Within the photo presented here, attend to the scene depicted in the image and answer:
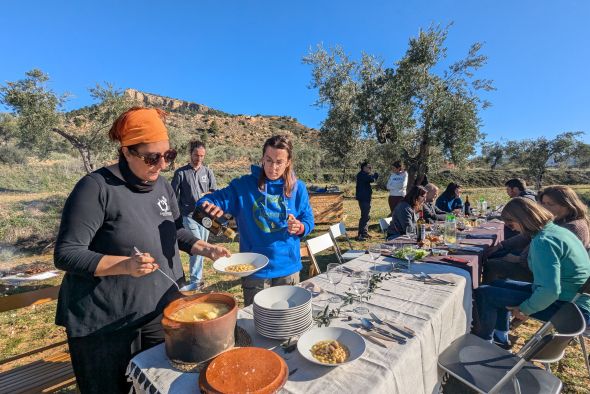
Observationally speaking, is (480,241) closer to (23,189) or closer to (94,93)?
(94,93)

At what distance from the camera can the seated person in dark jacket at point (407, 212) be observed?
15.3 ft

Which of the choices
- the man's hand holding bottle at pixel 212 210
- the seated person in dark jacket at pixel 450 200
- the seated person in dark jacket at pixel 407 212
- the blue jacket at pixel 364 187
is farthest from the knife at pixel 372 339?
the blue jacket at pixel 364 187

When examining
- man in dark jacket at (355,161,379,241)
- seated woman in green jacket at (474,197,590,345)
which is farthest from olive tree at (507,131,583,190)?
seated woman in green jacket at (474,197,590,345)

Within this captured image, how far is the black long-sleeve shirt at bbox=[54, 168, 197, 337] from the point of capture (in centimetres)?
132

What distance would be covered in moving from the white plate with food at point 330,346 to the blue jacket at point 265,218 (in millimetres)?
878

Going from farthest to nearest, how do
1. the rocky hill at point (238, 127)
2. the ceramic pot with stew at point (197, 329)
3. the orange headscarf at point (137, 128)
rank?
the rocky hill at point (238, 127) → the orange headscarf at point (137, 128) → the ceramic pot with stew at point (197, 329)

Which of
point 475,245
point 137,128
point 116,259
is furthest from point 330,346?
point 475,245

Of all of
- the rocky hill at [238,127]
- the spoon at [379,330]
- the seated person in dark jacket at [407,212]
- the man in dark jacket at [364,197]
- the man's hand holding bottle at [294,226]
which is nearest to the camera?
the spoon at [379,330]

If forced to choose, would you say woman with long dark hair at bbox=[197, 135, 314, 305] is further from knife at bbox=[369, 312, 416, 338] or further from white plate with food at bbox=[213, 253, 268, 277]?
knife at bbox=[369, 312, 416, 338]

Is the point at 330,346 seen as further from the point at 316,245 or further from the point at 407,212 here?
the point at 407,212

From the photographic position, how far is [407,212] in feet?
15.3

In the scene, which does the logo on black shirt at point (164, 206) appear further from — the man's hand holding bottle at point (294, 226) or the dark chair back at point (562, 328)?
the dark chair back at point (562, 328)

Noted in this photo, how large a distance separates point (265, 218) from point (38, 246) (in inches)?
363

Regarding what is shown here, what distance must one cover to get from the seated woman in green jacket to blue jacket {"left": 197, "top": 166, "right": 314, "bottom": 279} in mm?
1889
